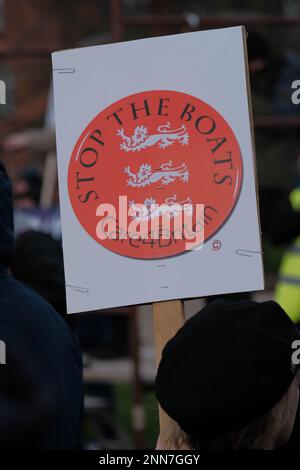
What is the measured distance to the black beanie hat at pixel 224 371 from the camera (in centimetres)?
204

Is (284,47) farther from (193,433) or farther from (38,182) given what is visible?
(193,433)

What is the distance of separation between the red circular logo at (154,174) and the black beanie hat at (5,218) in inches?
9.1

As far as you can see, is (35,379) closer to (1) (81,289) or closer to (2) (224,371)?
(1) (81,289)

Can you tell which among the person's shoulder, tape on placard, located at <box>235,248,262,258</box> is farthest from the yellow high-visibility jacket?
tape on placard, located at <box>235,248,262,258</box>

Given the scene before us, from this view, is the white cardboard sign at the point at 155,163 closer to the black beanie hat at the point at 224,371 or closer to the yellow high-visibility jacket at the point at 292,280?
the black beanie hat at the point at 224,371

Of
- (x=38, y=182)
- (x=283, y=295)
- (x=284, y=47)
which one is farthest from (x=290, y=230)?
(x=38, y=182)

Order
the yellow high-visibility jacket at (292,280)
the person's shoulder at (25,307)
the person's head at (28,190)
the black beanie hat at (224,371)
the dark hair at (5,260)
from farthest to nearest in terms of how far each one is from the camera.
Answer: the person's head at (28,190) < the yellow high-visibility jacket at (292,280) < the dark hair at (5,260) < the person's shoulder at (25,307) < the black beanie hat at (224,371)

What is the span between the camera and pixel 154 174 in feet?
8.02

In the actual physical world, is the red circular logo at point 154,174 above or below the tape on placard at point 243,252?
above

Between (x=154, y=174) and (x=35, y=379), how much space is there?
566mm

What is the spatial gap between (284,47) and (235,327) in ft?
12.3

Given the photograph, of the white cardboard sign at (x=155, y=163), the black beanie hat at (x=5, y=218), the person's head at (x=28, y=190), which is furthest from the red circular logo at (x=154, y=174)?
the person's head at (x=28, y=190)

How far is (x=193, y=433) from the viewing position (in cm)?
208

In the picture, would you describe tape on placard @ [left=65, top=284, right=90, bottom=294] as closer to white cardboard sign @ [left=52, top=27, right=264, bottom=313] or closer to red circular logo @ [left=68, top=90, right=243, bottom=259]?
white cardboard sign @ [left=52, top=27, right=264, bottom=313]
